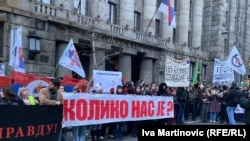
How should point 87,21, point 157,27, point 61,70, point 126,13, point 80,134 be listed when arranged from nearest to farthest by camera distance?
point 80,134, point 61,70, point 87,21, point 126,13, point 157,27

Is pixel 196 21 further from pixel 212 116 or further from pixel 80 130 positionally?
pixel 80 130

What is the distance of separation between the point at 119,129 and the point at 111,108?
3.45ft

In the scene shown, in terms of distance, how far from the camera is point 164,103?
41.2ft

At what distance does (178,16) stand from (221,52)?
29.8 ft

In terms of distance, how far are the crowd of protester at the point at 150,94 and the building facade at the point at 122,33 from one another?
13.6ft

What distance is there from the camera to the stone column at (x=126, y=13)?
86.0 ft

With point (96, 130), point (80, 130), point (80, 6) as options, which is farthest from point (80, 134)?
point (80, 6)

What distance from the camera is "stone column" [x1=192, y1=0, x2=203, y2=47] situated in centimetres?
3753

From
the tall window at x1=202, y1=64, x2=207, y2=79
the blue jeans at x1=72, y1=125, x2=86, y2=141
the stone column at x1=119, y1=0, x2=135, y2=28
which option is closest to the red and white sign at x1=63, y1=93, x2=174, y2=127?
the blue jeans at x1=72, y1=125, x2=86, y2=141

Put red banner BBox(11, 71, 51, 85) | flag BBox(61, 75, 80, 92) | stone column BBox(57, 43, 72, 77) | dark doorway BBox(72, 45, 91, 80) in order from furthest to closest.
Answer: dark doorway BBox(72, 45, 91, 80) → stone column BBox(57, 43, 72, 77) → flag BBox(61, 75, 80, 92) → red banner BBox(11, 71, 51, 85)

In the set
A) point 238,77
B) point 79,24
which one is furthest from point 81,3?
point 238,77

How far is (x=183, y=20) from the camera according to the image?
35.2 m

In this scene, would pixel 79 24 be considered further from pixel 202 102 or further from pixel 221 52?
pixel 221 52

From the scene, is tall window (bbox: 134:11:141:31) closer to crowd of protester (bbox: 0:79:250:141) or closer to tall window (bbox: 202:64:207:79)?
crowd of protester (bbox: 0:79:250:141)
